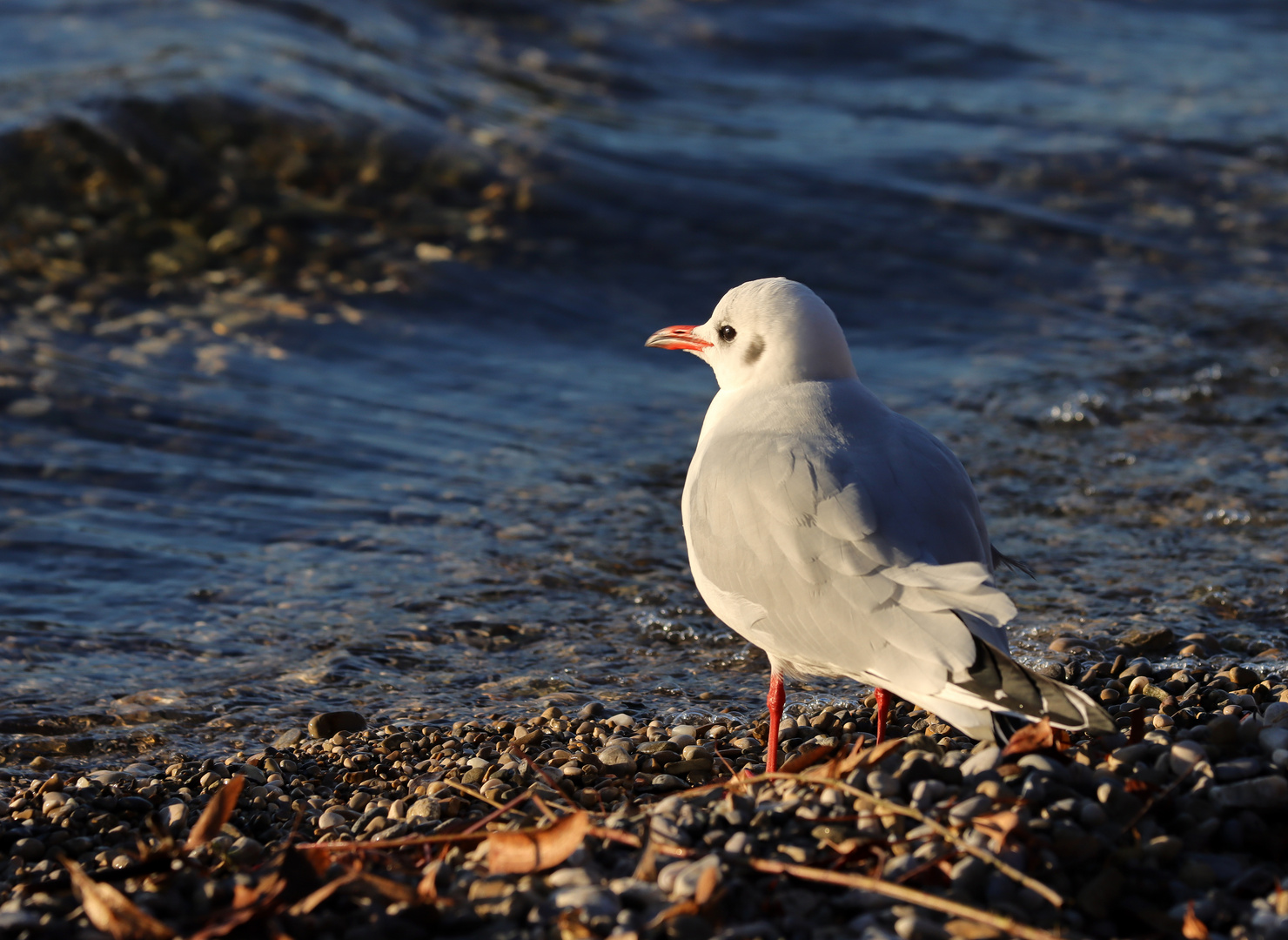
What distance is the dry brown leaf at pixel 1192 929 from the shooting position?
239 cm

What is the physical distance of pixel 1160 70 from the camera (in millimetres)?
14633

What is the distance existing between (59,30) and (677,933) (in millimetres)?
12147

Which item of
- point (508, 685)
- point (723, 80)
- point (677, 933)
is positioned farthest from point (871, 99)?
point (677, 933)

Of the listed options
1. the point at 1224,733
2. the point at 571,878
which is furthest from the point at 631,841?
the point at 1224,733

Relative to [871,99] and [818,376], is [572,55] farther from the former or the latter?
[818,376]

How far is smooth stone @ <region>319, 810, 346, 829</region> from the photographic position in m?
3.62

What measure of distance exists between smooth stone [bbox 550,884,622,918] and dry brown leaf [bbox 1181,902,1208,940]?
1.08 metres

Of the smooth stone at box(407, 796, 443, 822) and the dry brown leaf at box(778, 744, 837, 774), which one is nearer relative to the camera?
the dry brown leaf at box(778, 744, 837, 774)

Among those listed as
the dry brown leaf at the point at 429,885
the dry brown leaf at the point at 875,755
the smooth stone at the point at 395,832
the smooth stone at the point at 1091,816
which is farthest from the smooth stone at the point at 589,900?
the smooth stone at the point at 1091,816

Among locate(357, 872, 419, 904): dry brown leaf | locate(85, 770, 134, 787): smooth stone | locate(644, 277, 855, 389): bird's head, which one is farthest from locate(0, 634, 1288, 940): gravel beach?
locate(644, 277, 855, 389): bird's head

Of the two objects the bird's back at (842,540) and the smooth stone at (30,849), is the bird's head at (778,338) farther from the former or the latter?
the smooth stone at (30,849)

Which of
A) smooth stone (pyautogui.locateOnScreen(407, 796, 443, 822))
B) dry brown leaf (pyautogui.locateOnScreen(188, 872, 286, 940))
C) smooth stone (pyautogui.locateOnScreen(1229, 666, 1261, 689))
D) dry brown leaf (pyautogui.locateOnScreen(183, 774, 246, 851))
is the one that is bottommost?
smooth stone (pyautogui.locateOnScreen(407, 796, 443, 822))

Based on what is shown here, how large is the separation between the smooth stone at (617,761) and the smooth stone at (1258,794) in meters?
1.65

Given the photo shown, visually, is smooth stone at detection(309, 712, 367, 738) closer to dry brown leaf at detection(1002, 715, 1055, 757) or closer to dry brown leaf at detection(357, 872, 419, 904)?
dry brown leaf at detection(357, 872, 419, 904)
